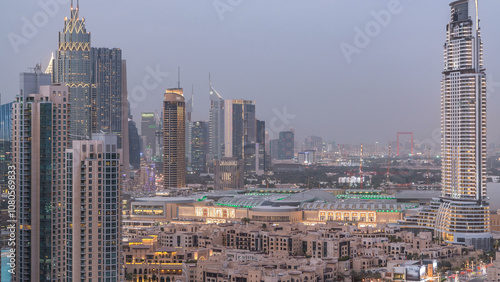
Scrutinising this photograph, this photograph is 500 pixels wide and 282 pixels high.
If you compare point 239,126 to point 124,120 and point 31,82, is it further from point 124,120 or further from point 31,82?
point 31,82


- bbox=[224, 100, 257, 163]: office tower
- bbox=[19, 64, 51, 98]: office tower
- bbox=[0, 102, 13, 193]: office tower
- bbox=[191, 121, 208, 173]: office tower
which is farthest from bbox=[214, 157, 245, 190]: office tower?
bbox=[19, 64, 51, 98]: office tower

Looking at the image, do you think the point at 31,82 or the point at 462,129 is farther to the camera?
the point at 462,129

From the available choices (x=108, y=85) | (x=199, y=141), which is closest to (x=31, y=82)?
(x=108, y=85)

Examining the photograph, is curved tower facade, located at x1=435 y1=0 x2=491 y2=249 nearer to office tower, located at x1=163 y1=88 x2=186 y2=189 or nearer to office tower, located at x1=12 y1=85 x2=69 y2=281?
office tower, located at x1=12 y1=85 x2=69 y2=281

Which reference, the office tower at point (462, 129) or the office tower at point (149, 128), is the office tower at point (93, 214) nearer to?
the office tower at point (462, 129)

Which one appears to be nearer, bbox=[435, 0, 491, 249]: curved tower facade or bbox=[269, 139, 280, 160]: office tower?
bbox=[435, 0, 491, 249]: curved tower facade

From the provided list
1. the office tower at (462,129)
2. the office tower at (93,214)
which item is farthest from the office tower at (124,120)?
the office tower at (93,214)
